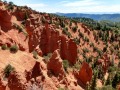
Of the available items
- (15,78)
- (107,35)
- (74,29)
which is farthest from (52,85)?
(107,35)

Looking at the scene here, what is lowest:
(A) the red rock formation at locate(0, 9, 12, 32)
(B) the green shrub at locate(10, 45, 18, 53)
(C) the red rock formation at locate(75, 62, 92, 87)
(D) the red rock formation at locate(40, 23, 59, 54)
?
(C) the red rock formation at locate(75, 62, 92, 87)

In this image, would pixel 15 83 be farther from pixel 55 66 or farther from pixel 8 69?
pixel 55 66

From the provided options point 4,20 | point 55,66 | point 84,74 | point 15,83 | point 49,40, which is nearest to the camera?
point 15,83

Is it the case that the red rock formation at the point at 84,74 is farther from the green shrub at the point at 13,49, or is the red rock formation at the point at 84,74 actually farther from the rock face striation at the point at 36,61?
the green shrub at the point at 13,49

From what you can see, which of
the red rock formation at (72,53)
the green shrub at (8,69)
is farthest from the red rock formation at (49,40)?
the green shrub at (8,69)

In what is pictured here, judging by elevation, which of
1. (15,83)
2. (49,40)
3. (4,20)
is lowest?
(49,40)

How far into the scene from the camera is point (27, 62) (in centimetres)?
5738

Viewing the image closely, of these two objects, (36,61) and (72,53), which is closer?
(36,61)

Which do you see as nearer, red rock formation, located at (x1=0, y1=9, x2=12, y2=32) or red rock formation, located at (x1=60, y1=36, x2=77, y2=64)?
red rock formation, located at (x1=0, y1=9, x2=12, y2=32)

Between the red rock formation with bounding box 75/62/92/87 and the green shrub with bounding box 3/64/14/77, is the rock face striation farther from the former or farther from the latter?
the green shrub with bounding box 3/64/14/77

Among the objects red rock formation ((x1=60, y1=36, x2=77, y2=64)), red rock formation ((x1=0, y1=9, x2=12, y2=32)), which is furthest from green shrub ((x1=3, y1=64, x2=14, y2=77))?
red rock formation ((x1=60, y1=36, x2=77, y2=64))

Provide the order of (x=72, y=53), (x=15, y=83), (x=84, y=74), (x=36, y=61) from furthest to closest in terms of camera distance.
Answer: (x=72, y=53), (x=84, y=74), (x=36, y=61), (x=15, y=83)

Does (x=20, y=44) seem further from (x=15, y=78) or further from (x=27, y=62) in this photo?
(x=15, y=78)

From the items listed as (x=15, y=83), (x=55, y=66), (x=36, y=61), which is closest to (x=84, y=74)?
(x=55, y=66)
